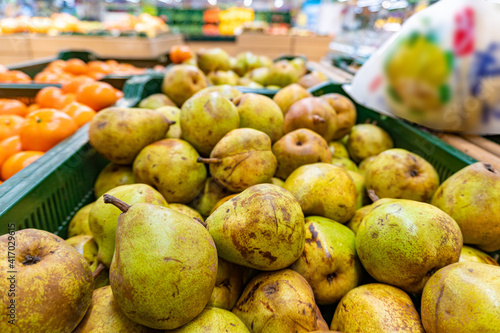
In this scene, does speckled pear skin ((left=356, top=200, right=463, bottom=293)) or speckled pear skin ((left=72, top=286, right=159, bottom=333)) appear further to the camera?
speckled pear skin ((left=356, top=200, right=463, bottom=293))


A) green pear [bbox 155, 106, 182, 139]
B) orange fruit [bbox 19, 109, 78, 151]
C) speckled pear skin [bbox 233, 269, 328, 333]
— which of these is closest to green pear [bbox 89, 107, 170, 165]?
green pear [bbox 155, 106, 182, 139]

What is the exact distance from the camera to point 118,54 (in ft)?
24.3

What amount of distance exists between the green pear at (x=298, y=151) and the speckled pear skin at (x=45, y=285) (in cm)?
127

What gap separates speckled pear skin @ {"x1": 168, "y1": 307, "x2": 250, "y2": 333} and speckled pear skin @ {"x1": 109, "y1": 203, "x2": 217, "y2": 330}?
0.13ft

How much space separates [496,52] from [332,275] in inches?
68.6

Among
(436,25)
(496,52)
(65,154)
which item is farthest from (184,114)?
(496,52)

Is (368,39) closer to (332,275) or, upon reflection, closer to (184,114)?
(184,114)

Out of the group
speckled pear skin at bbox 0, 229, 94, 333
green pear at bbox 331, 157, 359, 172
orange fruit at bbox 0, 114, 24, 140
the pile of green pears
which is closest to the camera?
speckled pear skin at bbox 0, 229, 94, 333

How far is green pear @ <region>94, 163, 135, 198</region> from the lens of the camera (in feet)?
6.28

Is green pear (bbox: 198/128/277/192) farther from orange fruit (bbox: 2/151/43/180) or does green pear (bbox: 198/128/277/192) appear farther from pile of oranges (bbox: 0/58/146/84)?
pile of oranges (bbox: 0/58/146/84)

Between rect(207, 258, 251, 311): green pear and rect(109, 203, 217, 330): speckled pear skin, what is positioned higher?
rect(109, 203, 217, 330): speckled pear skin

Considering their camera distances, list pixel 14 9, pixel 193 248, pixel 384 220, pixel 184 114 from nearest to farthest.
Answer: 1. pixel 193 248
2. pixel 384 220
3. pixel 184 114
4. pixel 14 9

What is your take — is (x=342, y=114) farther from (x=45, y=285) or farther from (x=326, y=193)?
(x=45, y=285)

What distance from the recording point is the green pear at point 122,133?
1.81 meters
